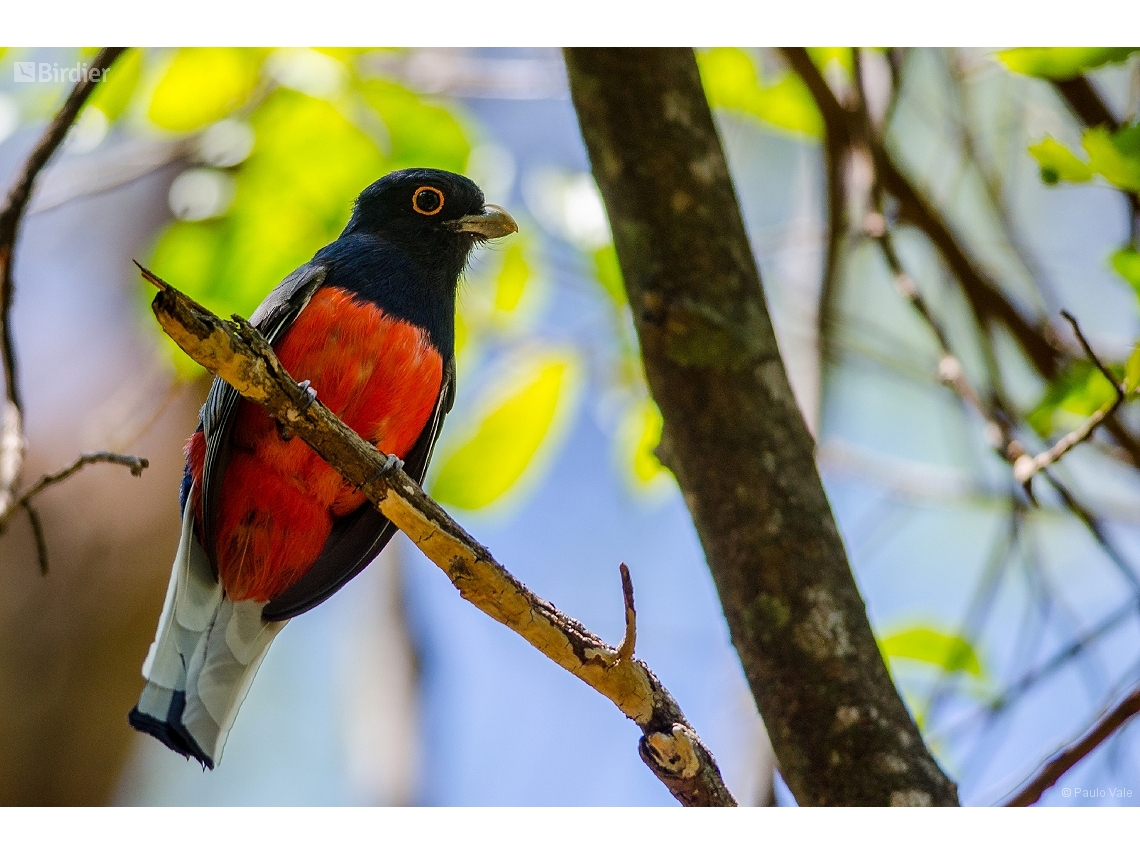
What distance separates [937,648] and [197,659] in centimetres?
171

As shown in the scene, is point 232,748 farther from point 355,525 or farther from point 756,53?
point 756,53

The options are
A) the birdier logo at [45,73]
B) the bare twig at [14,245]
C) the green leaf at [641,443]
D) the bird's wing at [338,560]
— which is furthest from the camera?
the green leaf at [641,443]

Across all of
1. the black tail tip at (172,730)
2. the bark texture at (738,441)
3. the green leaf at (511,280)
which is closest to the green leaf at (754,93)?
the bark texture at (738,441)

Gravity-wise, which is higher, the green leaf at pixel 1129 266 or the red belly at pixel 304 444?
the green leaf at pixel 1129 266

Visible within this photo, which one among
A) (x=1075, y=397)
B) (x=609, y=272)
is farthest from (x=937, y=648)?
(x=609, y=272)

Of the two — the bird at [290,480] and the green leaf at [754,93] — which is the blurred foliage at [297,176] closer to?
the bird at [290,480]

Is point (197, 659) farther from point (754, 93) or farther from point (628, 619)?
point (754, 93)

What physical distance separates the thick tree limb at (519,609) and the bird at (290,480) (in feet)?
1.44

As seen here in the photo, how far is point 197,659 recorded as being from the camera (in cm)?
243

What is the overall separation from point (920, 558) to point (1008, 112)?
152 centimetres

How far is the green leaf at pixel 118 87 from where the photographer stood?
2.74 m

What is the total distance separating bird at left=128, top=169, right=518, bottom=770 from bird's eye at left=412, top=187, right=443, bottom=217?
0.31 metres

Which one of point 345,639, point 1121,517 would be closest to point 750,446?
point 1121,517

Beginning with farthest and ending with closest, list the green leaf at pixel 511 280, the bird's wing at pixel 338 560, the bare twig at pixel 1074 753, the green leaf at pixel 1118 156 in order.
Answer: the green leaf at pixel 511 280
the bird's wing at pixel 338 560
the bare twig at pixel 1074 753
the green leaf at pixel 1118 156
